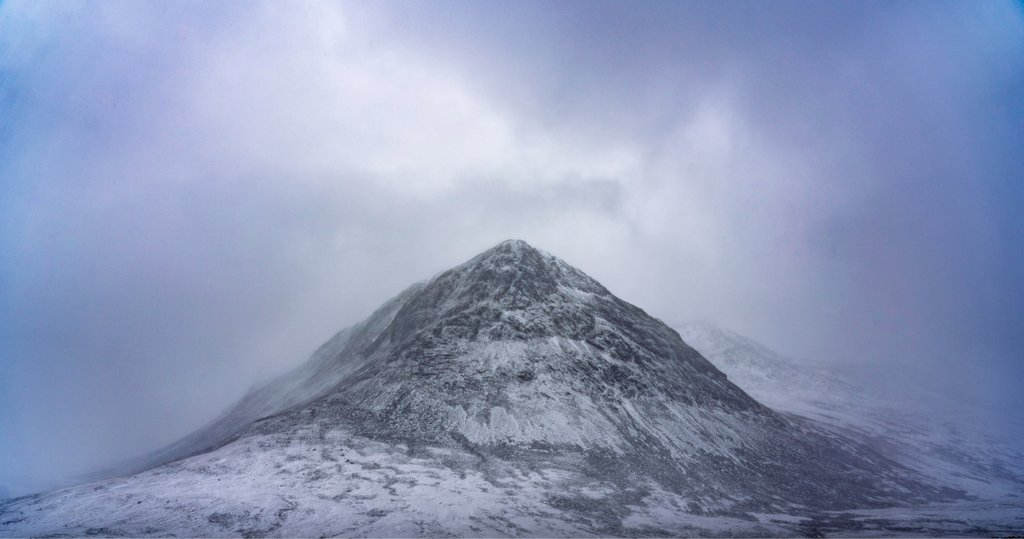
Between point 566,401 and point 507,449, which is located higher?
point 566,401

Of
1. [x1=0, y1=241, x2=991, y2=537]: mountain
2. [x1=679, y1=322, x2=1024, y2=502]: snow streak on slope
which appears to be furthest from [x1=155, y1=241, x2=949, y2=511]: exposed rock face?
[x1=679, y1=322, x2=1024, y2=502]: snow streak on slope

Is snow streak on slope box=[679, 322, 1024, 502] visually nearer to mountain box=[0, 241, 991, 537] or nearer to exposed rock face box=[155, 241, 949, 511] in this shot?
mountain box=[0, 241, 991, 537]

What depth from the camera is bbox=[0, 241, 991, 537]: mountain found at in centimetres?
4399

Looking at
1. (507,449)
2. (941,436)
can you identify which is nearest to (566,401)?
(507,449)

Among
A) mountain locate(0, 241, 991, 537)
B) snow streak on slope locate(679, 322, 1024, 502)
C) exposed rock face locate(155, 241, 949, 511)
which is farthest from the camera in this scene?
snow streak on slope locate(679, 322, 1024, 502)

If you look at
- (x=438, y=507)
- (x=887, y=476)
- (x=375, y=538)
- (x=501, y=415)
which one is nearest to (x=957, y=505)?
(x=887, y=476)

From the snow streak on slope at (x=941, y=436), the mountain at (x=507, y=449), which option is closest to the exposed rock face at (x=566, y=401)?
the mountain at (x=507, y=449)

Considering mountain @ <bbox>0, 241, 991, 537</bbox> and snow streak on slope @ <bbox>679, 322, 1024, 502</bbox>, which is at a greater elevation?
mountain @ <bbox>0, 241, 991, 537</bbox>

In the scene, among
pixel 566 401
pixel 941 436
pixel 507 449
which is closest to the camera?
pixel 507 449

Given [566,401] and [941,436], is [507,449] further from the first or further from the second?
[941,436]

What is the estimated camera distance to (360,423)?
6994cm

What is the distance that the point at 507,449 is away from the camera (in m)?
67.4

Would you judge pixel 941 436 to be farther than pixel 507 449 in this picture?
Yes

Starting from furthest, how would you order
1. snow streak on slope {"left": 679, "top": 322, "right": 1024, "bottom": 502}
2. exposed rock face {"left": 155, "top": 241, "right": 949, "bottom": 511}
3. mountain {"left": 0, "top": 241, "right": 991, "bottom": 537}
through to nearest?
Result: 1. snow streak on slope {"left": 679, "top": 322, "right": 1024, "bottom": 502}
2. exposed rock face {"left": 155, "top": 241, "right": 949, "bottom": 511}
3. mountain {"left": 0, "top": 241, "right": 991, "bottom": 537}
